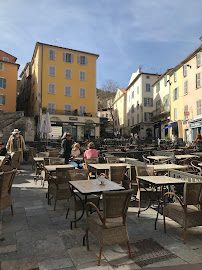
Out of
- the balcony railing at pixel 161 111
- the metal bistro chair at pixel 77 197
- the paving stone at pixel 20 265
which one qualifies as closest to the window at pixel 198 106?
the balcony railing at pixel 161 111

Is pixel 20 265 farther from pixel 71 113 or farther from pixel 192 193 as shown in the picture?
pixel 71 113

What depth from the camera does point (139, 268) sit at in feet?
8.73

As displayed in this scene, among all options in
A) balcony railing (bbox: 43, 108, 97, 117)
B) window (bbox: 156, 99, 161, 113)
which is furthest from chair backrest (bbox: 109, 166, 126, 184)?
window (bbox: 156, 99, 161, 113)

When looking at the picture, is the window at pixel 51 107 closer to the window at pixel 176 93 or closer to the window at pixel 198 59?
the window at pixel 176 93

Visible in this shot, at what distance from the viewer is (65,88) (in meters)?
32.0

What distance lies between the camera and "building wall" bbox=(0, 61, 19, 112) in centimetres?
3142

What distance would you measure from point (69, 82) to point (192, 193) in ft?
101

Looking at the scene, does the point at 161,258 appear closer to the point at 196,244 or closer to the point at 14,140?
the point at 196,244

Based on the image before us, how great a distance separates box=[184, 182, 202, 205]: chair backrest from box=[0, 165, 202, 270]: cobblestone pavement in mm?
612

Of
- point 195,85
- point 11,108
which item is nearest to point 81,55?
point 11,108

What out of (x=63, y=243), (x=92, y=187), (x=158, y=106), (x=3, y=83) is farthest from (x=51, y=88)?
(x=63, y=243)

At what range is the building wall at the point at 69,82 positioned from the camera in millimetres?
30656

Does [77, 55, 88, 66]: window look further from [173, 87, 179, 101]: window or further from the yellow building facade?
[173, 87, 179, 101]: window

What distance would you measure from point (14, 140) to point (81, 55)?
2693 cm
